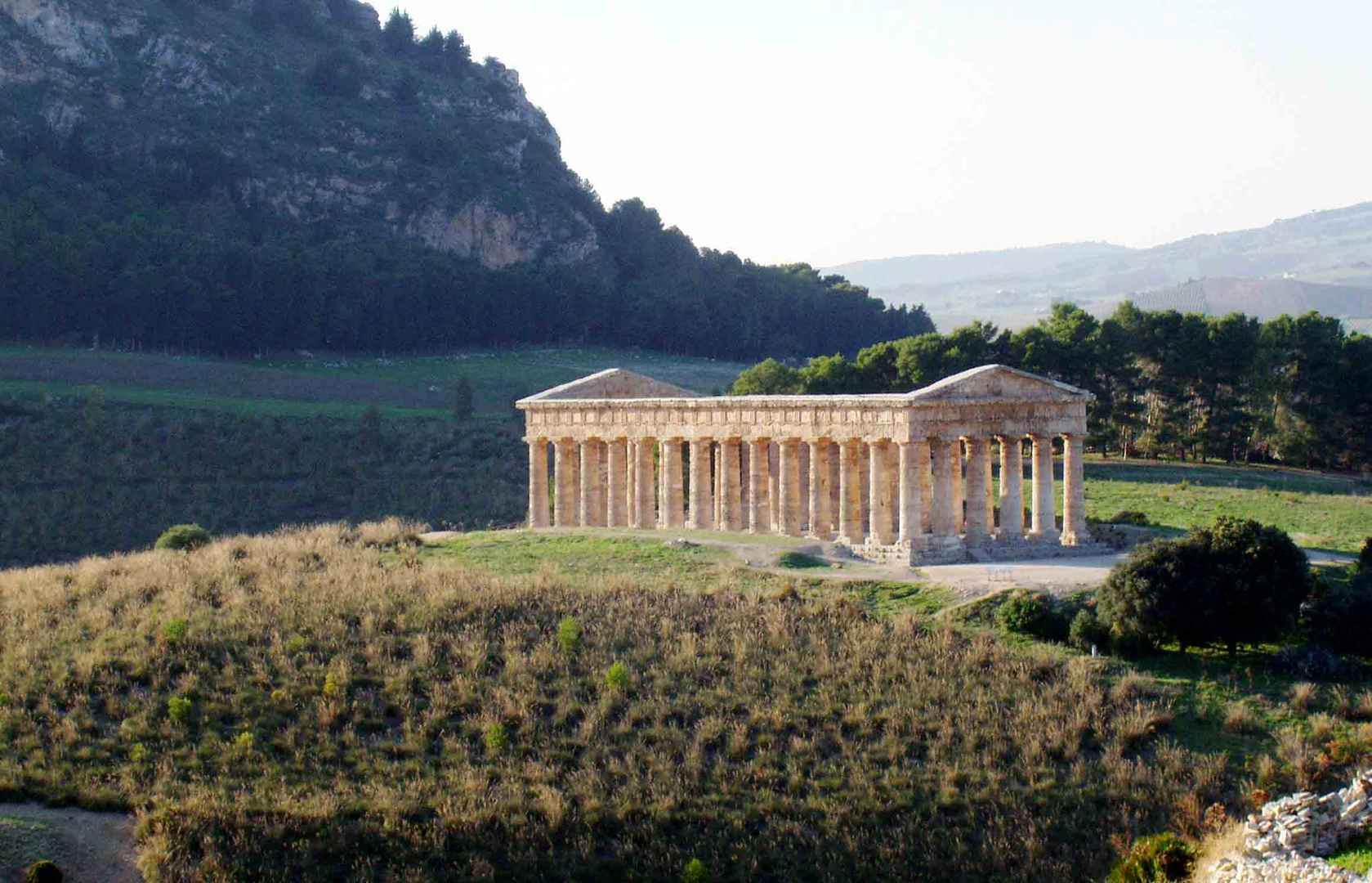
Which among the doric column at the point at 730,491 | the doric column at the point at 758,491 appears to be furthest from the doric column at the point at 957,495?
the doric column at the point at 730,491

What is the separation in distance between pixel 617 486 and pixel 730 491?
12.5 feet

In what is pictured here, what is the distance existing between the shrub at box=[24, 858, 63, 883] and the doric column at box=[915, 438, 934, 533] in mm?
25932

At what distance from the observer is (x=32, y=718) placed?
34.8 metres

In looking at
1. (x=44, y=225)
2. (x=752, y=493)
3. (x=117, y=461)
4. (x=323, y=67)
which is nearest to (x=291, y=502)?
(x=117, y=461)

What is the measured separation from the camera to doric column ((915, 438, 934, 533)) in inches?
1909

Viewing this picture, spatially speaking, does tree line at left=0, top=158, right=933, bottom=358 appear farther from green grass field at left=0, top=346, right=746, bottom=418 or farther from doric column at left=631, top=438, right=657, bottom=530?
doric column at left=631, top=438, right=657, bottom=530

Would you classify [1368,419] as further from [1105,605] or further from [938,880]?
[938,880]

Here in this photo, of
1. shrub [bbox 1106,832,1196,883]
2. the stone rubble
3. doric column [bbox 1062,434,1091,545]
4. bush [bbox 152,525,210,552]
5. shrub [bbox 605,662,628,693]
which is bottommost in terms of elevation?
shrub [bbox 1106,832,1196,883]

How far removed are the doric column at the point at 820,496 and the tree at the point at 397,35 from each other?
345ft

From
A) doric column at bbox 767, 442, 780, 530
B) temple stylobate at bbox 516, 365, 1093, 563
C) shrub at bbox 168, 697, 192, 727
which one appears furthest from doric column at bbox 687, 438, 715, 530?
shrub at bbox 168, 697, 192, 727

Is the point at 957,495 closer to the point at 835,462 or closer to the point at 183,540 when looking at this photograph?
the point at 835,462

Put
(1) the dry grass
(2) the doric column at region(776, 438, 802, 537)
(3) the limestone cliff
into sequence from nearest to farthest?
1. (1) the dry grass
2. (2) the doric column at region(776, 438, 802, 537)
3. (3) the limestone cliff

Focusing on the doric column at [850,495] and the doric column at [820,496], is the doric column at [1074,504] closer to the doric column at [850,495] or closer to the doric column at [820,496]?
the doric column at [850,495]

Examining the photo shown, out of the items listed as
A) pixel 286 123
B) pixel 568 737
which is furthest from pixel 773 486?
pixel 286 123
